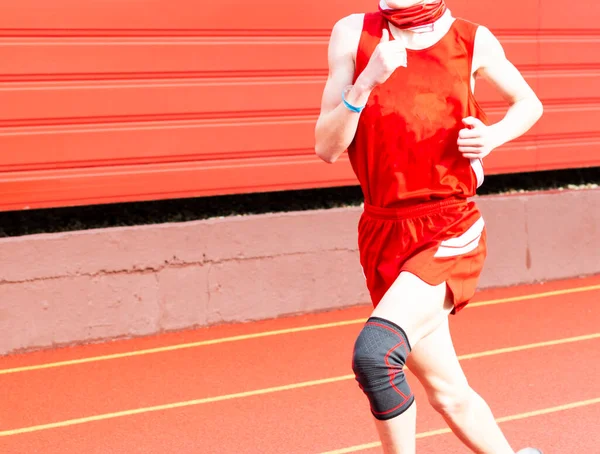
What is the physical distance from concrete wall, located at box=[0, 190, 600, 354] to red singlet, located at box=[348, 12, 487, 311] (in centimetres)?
358

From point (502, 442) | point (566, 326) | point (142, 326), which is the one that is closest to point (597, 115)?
point (566, 326)

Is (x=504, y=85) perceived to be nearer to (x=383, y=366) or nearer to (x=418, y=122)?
(x=418, y=122)

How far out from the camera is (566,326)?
6500 mm

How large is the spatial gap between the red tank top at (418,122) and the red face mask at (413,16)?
0.21ft

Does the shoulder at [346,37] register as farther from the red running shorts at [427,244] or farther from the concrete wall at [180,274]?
the concrete wall at [180,274]

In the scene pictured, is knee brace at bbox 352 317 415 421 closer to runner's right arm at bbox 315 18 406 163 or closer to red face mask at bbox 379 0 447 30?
runner's right arm at bbox 315 18 406 163

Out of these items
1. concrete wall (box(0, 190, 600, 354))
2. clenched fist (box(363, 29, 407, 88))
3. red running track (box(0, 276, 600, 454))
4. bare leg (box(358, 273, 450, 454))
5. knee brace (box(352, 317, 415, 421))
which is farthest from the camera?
concrete wall (box(0, 190, 600, 354))

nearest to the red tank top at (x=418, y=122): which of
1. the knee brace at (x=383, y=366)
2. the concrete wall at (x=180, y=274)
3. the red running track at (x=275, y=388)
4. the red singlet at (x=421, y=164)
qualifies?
the red singlet at (x=421, y=164)

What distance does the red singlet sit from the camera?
305 cm

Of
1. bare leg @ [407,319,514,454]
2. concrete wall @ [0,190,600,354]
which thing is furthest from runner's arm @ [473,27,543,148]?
concrete wall @ [0,190,600,354]

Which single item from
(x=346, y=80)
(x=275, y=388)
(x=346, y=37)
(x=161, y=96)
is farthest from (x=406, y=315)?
(x=161, y=96)

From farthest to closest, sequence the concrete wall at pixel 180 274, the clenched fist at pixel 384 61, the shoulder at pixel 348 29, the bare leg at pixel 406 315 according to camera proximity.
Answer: the concrete wall at pixel 180 274
the shoulder at pixel 348 29
the bare leg at pixel 406 315
the clenched fist at pixel 384 61

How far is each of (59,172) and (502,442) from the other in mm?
4030

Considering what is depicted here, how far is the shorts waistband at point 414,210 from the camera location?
313 cm
